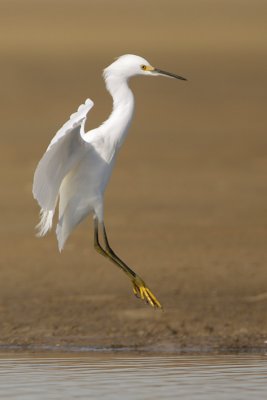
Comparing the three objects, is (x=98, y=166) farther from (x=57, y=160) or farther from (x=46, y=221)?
(x=57, y=160)

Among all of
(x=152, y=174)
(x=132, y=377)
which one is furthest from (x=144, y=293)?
(x=152, y=174)

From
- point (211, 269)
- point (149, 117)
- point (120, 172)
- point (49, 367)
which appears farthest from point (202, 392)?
point (149, 117)

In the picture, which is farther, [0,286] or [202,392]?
[0,286]

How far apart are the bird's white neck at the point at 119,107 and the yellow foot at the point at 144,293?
3.44ft

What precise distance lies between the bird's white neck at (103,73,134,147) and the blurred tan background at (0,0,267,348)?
1334mm

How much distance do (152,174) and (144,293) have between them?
471cm

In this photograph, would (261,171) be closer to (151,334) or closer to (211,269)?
(211,269)

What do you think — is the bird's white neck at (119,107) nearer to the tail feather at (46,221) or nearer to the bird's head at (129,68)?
the bird's head at (129,68)

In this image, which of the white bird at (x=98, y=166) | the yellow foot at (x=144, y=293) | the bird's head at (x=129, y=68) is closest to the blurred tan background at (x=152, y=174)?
the yellow foot at (x=144, y=293)

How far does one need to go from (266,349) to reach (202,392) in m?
1.65

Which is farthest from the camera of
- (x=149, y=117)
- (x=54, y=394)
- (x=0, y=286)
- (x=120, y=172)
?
(x=149, y=117)

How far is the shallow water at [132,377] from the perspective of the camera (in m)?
8.40

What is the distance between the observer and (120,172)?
1484 centimetres

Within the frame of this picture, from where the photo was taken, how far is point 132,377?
350 inches
